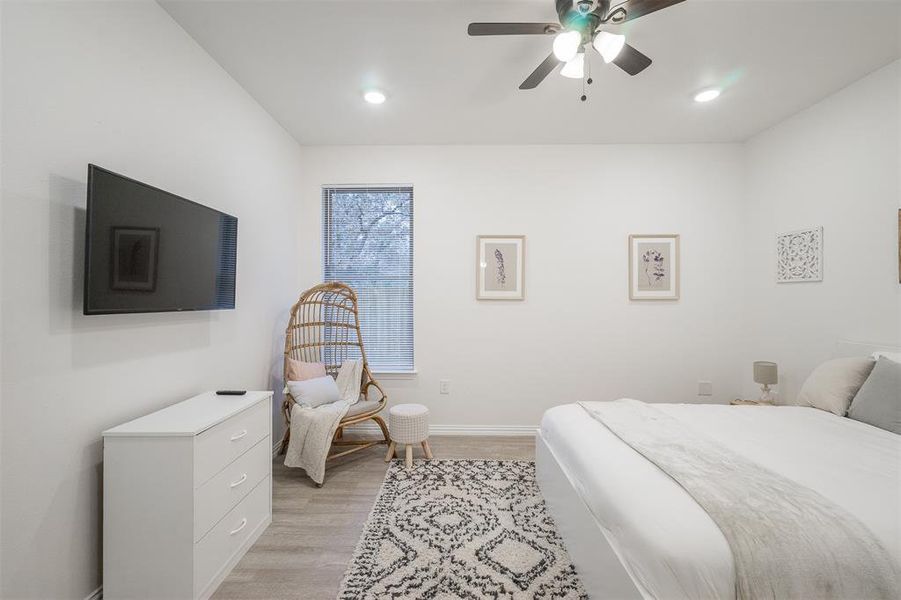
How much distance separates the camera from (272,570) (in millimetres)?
1684

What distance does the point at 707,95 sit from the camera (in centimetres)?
251

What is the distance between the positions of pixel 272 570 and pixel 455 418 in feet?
6.43

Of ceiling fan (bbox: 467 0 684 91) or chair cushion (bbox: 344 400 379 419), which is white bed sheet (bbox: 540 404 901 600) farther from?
ceiling fan (bbox: 467 0 684 91)

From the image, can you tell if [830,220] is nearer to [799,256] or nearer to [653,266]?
[799,256]

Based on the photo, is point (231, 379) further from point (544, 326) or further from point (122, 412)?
point (544, 326)

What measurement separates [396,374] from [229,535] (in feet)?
6.10

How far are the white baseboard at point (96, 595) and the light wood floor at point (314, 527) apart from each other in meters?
0.46

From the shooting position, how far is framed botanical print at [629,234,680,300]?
3.38 m

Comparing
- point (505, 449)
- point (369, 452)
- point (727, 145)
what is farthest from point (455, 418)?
point (727, 145)

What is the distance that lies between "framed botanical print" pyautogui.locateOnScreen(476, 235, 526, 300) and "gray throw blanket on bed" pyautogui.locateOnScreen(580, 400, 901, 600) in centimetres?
219

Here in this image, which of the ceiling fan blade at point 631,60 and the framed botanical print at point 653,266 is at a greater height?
the ceiling fan blade at point 631,60

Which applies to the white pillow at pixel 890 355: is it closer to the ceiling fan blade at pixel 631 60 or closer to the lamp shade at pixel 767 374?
the lamp shade at pixel 767 374

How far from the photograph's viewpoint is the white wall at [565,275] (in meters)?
3.38

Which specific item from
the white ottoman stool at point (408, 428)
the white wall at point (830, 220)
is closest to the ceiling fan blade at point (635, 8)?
the white wall at point (830, 220)
